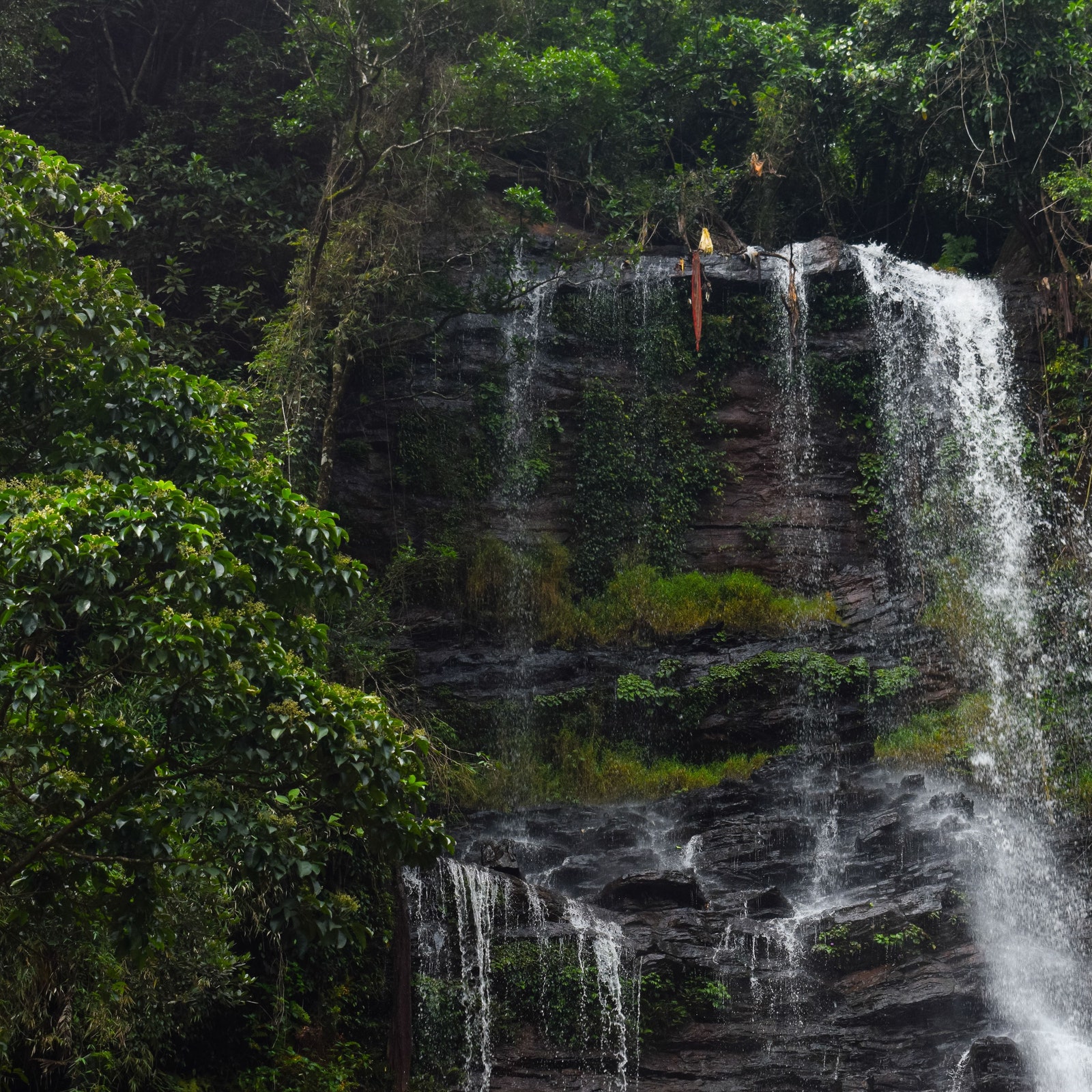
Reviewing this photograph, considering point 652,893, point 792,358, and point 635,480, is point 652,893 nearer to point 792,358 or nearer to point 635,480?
point 635,480

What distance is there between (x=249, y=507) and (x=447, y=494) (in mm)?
10098

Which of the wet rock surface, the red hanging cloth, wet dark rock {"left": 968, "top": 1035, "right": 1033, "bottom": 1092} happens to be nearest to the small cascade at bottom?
the wet rock surface

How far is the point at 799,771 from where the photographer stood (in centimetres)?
1469

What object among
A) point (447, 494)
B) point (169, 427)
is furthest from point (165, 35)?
point (169, 427)

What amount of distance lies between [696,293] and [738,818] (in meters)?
8.08

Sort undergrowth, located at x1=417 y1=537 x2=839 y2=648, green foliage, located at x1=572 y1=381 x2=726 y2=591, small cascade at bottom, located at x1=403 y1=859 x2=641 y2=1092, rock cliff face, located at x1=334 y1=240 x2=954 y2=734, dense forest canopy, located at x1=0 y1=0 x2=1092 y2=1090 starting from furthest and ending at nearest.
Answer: green foliage, located at x1=572 y1=381 x2=726 y2=591 < undergrowth, located at x1=417 y1=537 x2=839 y2=648 < rock cliff face, located at x1=334 y1=240 x2=954 y2=734 < small cascade at bottom, located at x1=403 y1=859 x2=641 y2=1092 < dense forest canopy, located at x1=0 y1=0 x2=1092 y2=1090

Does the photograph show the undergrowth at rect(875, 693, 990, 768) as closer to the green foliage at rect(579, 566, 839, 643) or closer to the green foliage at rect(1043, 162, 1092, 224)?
the green foliage at rect(579, 566, 839, 643)

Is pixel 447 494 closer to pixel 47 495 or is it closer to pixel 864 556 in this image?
pixel 864 556

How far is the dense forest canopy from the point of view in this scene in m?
5.97

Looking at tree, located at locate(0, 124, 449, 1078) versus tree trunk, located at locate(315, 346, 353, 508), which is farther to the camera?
tree trunk, located at locate(315, 346, 353, 508)

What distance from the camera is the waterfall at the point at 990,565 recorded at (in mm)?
12172

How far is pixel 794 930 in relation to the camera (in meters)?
12.1

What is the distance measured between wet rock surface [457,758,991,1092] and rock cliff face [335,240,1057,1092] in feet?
0.09

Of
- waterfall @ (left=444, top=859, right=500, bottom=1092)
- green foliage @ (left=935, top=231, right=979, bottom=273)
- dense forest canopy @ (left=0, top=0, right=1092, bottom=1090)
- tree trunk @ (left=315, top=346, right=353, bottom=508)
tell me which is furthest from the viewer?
green foliage @ (left=935, top=231, right=979, bottom=273)
